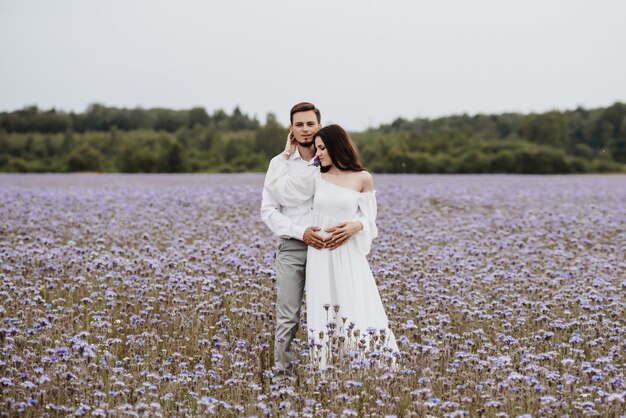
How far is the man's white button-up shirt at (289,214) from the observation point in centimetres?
474

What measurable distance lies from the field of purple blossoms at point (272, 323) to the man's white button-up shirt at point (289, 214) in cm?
77

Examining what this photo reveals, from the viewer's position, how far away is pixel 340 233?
15.3 feet

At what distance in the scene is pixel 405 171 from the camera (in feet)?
129

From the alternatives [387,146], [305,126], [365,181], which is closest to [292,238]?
[365,181]

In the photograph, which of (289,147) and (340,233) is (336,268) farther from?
(289,147)

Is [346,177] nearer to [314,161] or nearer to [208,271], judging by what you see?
[314,161]

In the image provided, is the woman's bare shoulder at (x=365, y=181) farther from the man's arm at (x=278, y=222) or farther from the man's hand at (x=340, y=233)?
the man's arm at (x=278, y=222)

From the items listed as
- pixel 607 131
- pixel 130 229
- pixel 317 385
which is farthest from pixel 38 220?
pixel 607 131

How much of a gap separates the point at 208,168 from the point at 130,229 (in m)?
33.2

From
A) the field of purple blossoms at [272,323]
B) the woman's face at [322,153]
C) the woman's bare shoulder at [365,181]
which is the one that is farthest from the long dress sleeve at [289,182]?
the field of purple blossoms at [272,323]

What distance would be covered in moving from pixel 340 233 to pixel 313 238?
17cm

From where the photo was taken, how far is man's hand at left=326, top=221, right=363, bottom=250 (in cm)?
466

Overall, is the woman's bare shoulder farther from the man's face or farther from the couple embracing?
the man's face

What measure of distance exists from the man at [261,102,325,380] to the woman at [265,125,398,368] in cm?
7
